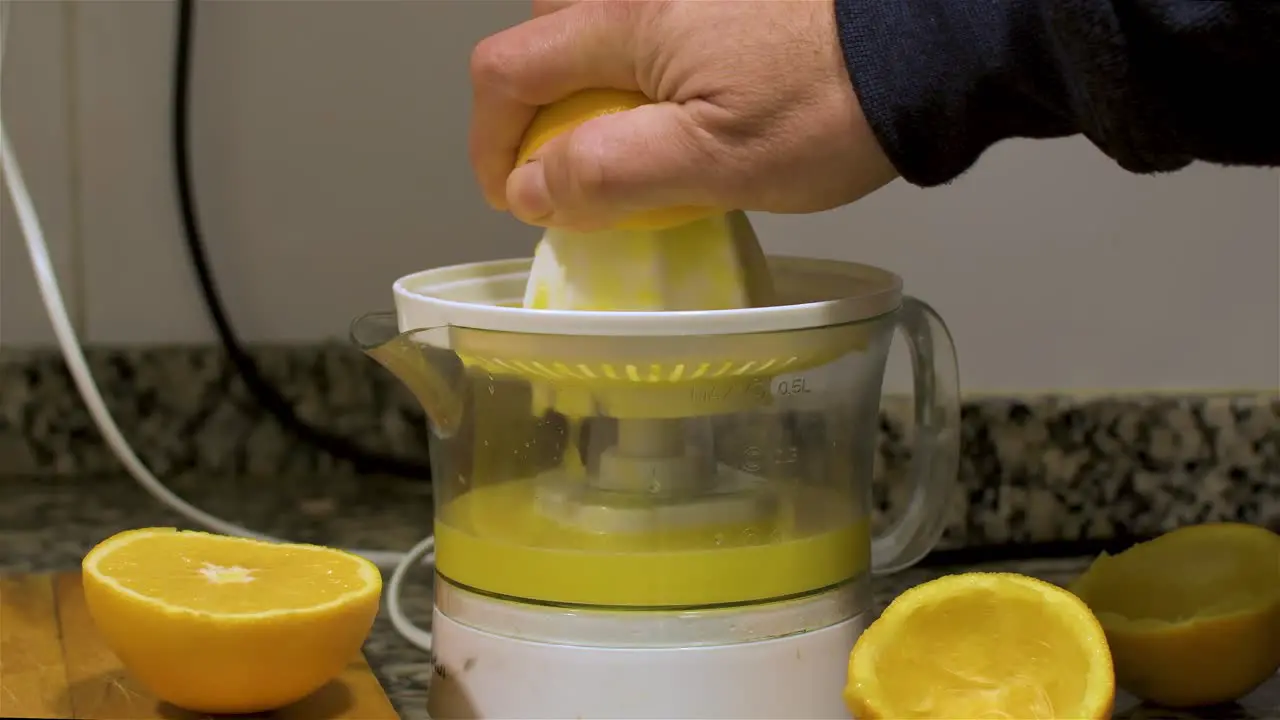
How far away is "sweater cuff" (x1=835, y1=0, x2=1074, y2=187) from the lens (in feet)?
1.51

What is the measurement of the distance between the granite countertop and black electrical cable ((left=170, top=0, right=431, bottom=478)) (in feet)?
0.06

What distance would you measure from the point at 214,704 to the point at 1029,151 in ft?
1.83

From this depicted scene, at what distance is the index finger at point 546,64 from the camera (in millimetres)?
539

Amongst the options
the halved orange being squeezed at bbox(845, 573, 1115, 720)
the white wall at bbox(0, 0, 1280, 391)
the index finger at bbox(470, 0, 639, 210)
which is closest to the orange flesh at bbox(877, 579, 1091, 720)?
the halved orange being squeezed at bbox(845, 573, 1115, 720)

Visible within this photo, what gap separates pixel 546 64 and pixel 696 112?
3.0 inches

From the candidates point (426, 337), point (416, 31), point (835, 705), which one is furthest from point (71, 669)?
point (416, 31)

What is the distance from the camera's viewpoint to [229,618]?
1.70 feet

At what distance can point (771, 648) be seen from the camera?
54cm

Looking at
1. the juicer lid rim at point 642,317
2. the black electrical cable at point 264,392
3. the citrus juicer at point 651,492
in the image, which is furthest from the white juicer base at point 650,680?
the black electrical cable at point 264,392

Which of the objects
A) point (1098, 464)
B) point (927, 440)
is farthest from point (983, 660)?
point (1098, 464)

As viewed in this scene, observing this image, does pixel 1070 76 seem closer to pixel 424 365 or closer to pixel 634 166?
pixel 634 166

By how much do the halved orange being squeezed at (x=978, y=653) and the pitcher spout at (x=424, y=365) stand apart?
0.19m

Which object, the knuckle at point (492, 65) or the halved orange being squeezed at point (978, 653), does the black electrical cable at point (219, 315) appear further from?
the halved orange being squeezed at point (978, 653)

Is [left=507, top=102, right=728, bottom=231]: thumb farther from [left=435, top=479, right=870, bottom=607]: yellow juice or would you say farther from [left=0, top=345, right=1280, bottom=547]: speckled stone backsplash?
[left=0, top=345, right=1280, bottom=547]: speckled stone backsplash
